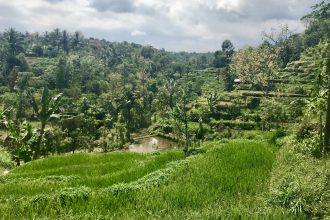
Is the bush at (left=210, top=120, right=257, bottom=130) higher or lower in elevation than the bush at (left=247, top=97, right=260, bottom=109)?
lower

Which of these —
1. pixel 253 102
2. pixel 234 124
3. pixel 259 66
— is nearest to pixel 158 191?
pixel 234 124

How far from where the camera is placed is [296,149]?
19.0 m

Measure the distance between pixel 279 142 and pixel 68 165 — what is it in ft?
39.5

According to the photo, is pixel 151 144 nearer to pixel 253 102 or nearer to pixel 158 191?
pixel 253 102

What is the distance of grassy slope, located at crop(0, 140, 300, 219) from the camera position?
35.8 feet

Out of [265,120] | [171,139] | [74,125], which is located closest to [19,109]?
[74,125]

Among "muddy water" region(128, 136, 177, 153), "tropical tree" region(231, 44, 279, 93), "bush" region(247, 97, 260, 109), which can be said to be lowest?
"muddy water" region(128, 136, 177, 153)

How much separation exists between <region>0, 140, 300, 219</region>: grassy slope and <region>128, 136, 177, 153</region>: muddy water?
3072cm

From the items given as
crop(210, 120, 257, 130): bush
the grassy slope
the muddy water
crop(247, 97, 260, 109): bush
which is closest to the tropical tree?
crop(247, 97, 260, 109): bush

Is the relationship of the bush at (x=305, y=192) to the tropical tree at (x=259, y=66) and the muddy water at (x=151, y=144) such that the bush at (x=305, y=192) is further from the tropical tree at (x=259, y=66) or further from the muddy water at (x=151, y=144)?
the tropical tree at (x=259, y=66)

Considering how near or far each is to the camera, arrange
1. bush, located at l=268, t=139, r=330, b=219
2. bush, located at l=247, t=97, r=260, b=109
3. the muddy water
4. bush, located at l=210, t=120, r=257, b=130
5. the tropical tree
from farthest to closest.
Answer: the tropical tree < bush, located at l=247, t=97, r=260, b=109 < bush, located at l=210, t=120, r=257, b=130 < the muddy water < bush, located at l=268, t=139, r=330, b=219

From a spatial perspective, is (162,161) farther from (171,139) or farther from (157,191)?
(171,139)

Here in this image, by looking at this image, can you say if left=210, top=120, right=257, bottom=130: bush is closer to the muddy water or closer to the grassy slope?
the muddy water

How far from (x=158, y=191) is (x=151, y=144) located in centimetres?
3978
